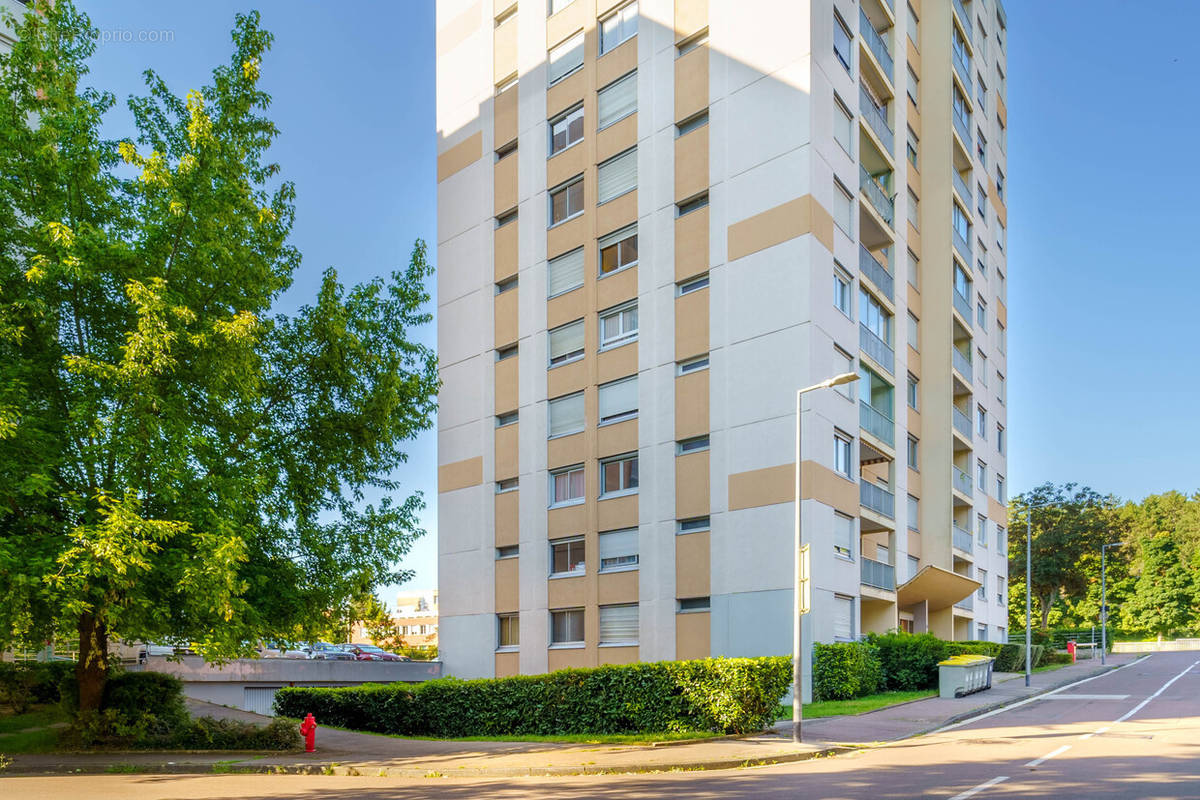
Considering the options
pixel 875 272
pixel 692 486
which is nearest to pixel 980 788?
pixel 692 486

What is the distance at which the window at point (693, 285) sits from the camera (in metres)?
32.5

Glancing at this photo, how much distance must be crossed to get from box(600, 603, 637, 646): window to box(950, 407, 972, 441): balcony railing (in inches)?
704

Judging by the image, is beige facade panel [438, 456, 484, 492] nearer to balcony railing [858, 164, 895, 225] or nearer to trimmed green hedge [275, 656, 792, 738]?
trimmed green hedge [275, 656, 792, 738]

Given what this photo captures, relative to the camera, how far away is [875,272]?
35812 mm

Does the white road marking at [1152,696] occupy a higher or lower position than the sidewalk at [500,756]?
lower

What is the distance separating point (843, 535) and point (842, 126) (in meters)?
13.3

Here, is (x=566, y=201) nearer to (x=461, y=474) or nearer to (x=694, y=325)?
(x=694, y=325)

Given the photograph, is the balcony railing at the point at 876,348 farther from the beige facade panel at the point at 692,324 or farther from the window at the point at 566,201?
the window at the point at 566,201

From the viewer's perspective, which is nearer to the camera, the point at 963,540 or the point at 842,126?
the point at 842,126

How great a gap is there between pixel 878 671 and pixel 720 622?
16.4 ft

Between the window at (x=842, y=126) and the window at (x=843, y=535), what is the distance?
1186 cm

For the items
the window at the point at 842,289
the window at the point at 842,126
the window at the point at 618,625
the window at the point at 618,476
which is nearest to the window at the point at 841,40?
the window at the point at 842,126

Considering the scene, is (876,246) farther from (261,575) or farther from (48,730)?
(48,730)

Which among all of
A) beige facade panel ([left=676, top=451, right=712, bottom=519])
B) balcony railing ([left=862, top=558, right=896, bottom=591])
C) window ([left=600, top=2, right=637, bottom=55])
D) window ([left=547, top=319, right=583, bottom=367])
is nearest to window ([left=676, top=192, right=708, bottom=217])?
window ([left=547, top=319, right=583, bottom=367])
